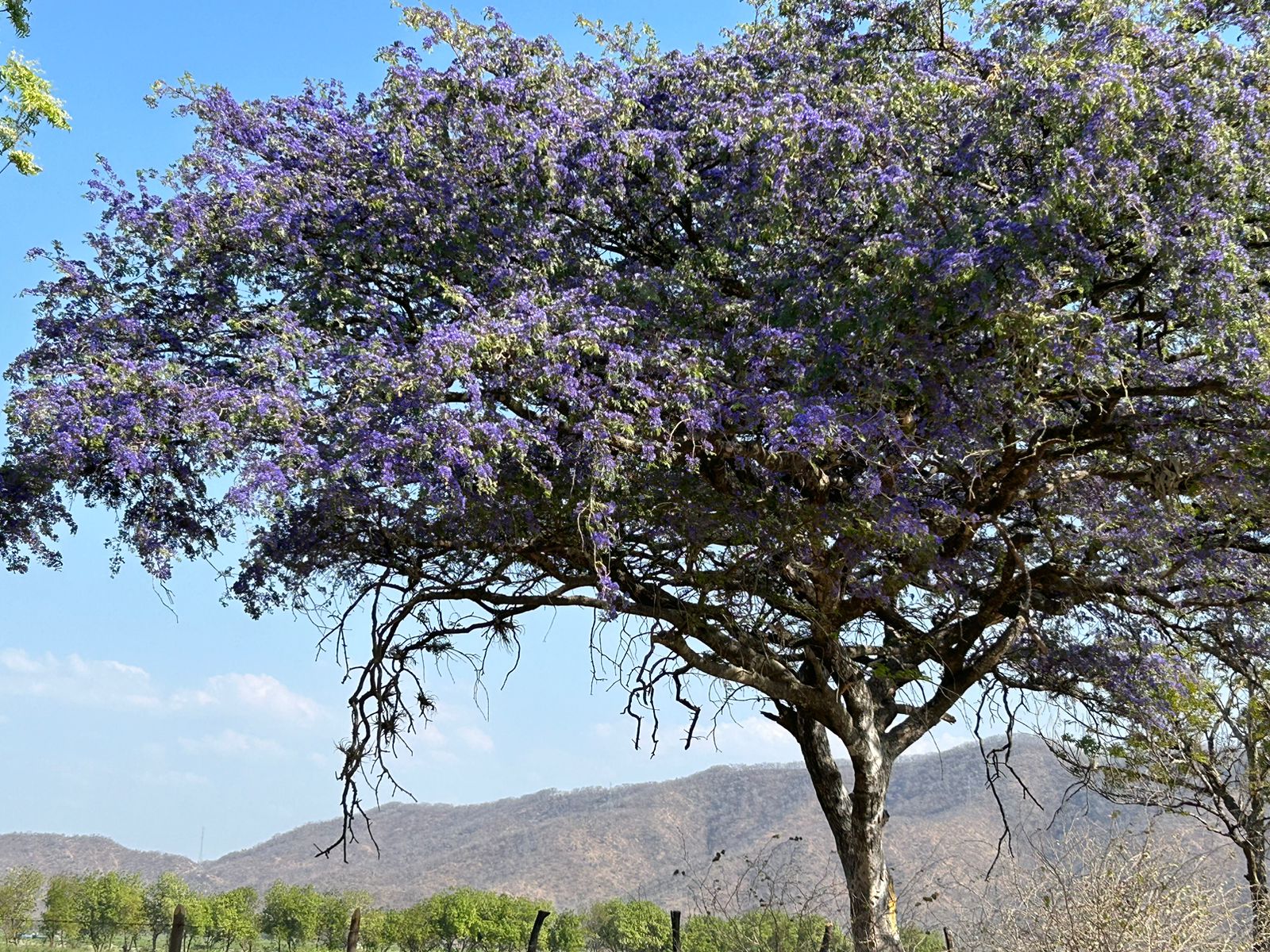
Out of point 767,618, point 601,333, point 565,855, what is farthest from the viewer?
point 565,855

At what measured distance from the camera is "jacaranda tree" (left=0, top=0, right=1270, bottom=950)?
8.21 meters

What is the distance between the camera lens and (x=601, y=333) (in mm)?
8797

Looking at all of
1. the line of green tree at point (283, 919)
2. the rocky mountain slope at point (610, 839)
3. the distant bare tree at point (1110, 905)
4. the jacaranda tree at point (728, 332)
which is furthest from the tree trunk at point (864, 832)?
the rocky mountain slope at point (610, 839)

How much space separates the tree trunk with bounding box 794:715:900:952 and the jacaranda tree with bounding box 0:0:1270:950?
0.18 ft

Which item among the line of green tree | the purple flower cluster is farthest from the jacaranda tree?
the line of green tree

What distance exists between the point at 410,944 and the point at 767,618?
36657mm

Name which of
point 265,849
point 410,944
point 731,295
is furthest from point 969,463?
point 265,849

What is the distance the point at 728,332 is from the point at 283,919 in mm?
43313

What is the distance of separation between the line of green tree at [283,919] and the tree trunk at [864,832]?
1105 inches

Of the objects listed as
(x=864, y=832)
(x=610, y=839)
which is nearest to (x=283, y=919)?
(x=864, y=832)

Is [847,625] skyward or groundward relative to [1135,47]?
groundward

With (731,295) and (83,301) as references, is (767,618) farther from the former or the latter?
(83,301)

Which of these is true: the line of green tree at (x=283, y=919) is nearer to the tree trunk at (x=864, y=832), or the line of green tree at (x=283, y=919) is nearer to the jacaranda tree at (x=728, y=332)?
the tree trunk at (x=864, y=832)

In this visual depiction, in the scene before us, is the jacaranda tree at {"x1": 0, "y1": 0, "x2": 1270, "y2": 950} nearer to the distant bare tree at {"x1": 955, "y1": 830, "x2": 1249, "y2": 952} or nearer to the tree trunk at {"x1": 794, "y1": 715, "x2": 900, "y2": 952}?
the tree trunk at {"x1": 794, "y1": 715, "x2": 900, "y2": 952}
